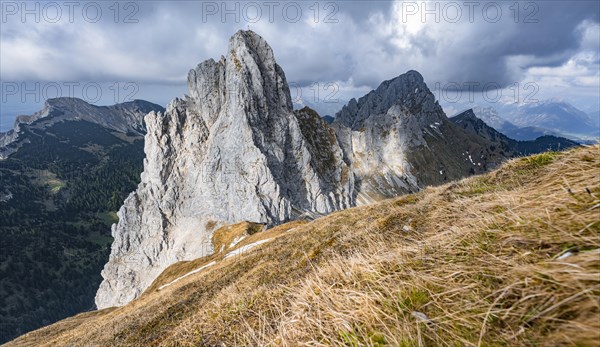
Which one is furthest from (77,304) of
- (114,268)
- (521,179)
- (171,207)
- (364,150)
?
(521,179)

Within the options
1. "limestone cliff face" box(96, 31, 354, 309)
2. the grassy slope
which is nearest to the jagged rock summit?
"limestone cliff face" box(96, 31, 354, 309)

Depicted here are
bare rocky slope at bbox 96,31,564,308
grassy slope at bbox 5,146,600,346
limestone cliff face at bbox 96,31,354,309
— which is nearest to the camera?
grassy slope at bbox 5,146,600,346

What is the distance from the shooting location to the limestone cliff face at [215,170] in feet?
373

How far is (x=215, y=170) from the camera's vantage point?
117562 mm

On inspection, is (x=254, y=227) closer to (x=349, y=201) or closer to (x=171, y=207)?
(x=171, y=207)

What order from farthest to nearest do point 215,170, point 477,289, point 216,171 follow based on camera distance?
point 216,171 < point 215,170 < point 477,289

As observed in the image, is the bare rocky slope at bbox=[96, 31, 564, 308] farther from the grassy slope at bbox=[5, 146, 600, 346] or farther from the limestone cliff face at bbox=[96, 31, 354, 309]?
the grassy slope at bbox=[5, 146, 600, 346]

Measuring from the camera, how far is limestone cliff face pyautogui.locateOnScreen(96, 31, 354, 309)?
11375 centimetres

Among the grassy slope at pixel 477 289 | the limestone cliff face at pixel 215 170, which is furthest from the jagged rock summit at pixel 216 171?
the grassy slope at pixel 477 289

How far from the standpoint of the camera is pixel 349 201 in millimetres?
144250

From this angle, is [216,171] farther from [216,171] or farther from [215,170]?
[215,170]

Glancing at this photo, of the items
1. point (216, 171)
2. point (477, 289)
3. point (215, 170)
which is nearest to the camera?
point (477, 289)

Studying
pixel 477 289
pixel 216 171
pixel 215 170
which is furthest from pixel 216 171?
pixel 477 289

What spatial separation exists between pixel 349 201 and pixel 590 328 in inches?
5691
